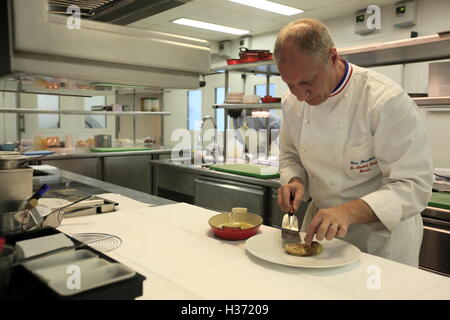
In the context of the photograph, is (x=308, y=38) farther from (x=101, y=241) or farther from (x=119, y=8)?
(x=101, y=241)

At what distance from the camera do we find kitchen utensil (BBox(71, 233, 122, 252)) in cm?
139

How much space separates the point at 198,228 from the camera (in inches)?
64.2

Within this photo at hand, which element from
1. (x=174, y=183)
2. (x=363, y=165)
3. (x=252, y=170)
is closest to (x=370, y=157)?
(x=363, y=165)

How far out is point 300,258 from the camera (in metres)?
1.24

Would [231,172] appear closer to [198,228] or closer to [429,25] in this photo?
[198,228]

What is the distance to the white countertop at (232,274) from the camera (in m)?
1.03

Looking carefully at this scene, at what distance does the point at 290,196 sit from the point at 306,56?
563 mm

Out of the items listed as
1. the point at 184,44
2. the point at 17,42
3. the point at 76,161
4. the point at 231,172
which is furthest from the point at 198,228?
the point at 76,161

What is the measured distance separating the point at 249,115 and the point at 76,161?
2.06 metres

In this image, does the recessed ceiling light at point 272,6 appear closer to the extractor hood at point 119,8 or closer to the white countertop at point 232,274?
the extractor hood at point 119,8

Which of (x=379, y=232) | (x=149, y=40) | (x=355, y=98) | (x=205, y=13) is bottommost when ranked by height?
(x=379, y=232)

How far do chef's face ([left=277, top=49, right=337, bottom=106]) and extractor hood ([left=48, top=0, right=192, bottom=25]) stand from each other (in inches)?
18.8

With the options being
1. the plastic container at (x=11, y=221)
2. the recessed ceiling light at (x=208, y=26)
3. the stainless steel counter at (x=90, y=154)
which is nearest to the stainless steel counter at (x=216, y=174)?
the stainless steel counter at (x=90, y=154)

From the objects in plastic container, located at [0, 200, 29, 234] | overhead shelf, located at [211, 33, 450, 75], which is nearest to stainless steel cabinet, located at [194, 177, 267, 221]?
overhead shelf, located at [211, 33, 450, 75]
